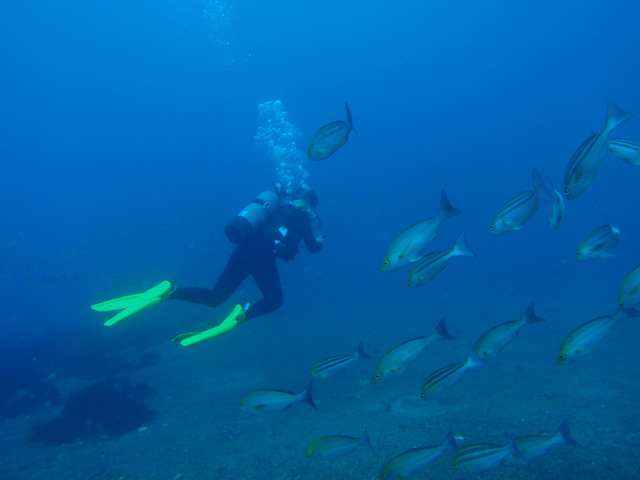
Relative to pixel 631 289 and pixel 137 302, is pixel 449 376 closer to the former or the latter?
pixel 631 289

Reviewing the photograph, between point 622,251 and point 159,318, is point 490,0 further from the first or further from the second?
point 159,318

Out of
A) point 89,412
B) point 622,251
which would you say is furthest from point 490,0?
point 89,412

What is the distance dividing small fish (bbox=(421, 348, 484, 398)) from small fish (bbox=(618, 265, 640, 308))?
1.39m

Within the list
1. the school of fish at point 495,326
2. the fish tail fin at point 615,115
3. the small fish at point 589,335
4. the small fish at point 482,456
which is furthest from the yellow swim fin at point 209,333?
the fish tail fin at point 615,115

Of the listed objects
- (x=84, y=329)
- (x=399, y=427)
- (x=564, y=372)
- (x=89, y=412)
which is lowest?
(x=564, y=372)

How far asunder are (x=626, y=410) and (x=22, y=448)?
12.2 meters

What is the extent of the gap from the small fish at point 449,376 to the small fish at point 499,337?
0.29 feet

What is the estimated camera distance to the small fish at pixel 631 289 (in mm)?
2914

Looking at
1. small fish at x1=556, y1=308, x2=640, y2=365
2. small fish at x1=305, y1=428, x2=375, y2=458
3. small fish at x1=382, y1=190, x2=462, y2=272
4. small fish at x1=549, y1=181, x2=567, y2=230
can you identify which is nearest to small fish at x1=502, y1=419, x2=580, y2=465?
small fish at x1=556, y1=308, x2=640, y2=365

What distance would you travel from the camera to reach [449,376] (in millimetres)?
3439

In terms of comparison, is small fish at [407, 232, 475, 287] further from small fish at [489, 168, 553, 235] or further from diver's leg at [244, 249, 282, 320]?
diver's leg at [244, 249, 282, 320]

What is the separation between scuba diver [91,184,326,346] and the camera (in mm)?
5754

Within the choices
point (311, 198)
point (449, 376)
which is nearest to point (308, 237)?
point (311, 198)

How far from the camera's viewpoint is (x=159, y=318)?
19406mm
